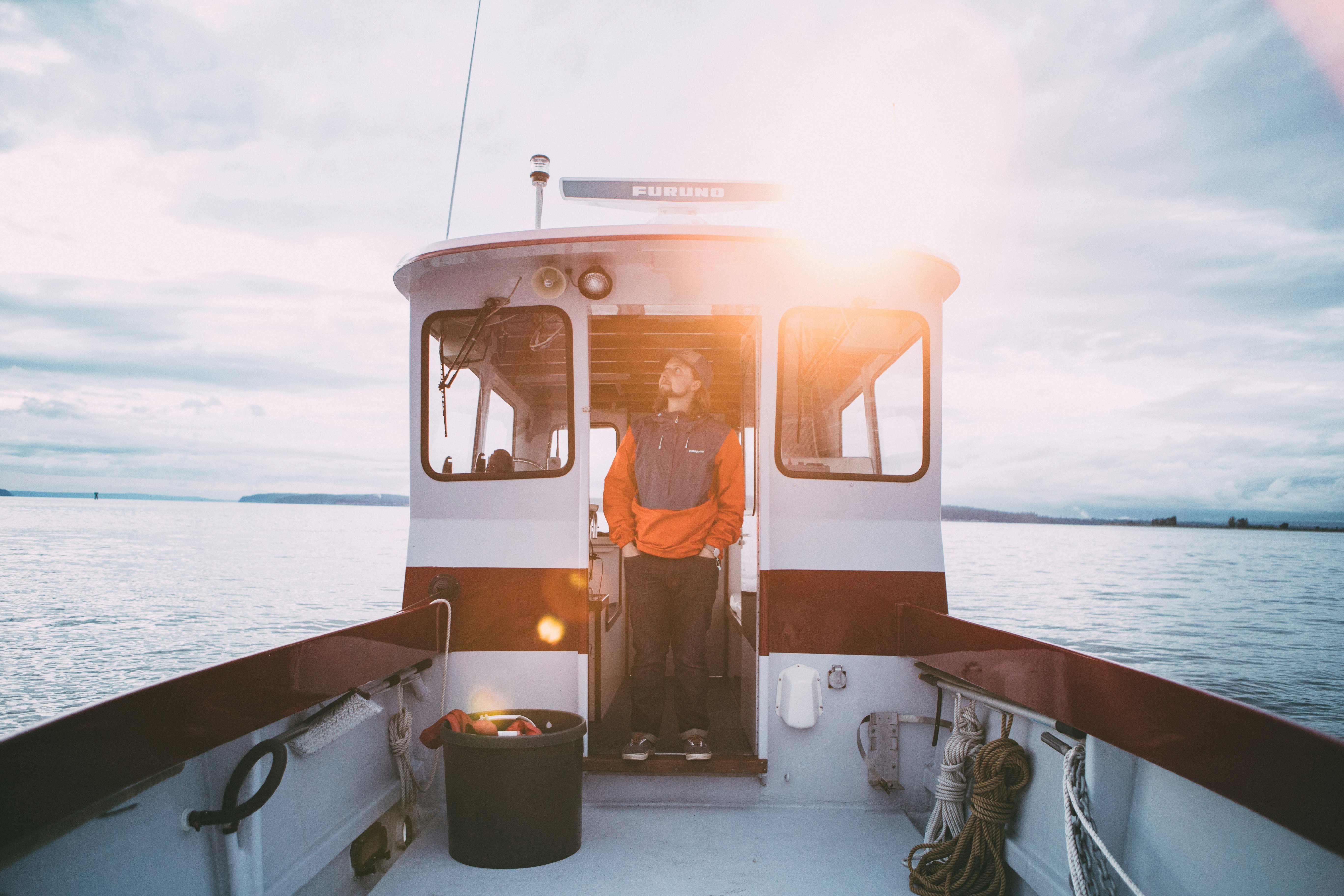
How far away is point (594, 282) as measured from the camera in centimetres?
317

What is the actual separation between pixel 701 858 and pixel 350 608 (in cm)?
2258

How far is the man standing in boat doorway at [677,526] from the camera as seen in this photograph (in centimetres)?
321

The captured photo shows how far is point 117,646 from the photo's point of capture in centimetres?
1686

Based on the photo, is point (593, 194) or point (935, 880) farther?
point (593, 194)

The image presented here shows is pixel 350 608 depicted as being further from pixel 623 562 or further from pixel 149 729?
pixel 149 729

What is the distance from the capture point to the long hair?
3330 mm

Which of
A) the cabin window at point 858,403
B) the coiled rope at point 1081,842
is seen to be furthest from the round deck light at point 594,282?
the coiled rope at point 1081,842

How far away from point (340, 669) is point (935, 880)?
196cm

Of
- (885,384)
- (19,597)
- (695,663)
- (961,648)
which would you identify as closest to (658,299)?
(885,384)

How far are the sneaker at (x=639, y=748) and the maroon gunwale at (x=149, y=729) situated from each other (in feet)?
4.06

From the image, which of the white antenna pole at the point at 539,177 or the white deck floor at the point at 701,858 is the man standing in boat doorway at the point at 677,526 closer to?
the white deck floor at the point at 701,858

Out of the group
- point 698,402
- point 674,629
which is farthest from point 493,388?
point 674,629

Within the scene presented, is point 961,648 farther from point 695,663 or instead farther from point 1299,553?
point 1299,553

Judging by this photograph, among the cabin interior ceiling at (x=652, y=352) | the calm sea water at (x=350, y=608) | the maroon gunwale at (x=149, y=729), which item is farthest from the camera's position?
the calm sea water at (x=350, y=608)
